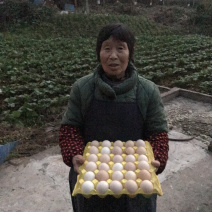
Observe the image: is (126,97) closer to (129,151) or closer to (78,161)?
(129,151)

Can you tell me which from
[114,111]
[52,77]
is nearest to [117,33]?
[114,111]

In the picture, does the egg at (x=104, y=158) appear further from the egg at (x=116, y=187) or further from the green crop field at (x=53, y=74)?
the green crop field at (x=53, y=74)

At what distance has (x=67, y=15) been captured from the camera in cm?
2081

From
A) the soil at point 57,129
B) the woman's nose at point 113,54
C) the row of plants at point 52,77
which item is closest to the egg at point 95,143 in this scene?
the woman's nose at point 113,54

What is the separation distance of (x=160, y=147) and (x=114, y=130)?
0.89ft

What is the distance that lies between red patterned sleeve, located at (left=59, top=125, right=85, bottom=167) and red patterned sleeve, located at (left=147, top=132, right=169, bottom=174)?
0.40 metres

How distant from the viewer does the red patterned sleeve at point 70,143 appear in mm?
1569

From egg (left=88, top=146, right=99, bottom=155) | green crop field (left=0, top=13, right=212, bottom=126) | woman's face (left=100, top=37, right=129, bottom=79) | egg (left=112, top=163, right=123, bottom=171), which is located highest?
woman's face (left=100, top=37, right=129, bottom=79)

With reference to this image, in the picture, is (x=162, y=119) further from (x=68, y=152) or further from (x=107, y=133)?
(x=68, y=152)

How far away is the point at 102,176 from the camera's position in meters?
1.45

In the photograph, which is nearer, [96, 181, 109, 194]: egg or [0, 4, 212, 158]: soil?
[96, 181, 109, 194]: egg

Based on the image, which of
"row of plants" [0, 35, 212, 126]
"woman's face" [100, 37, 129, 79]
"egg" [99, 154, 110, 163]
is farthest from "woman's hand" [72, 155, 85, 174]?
"row of plants" [0, 35, 212, 126]

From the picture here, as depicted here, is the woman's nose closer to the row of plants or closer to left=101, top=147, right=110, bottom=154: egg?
left=101, top=147, right=110, bottom=154: egg

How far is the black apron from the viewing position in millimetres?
1543
